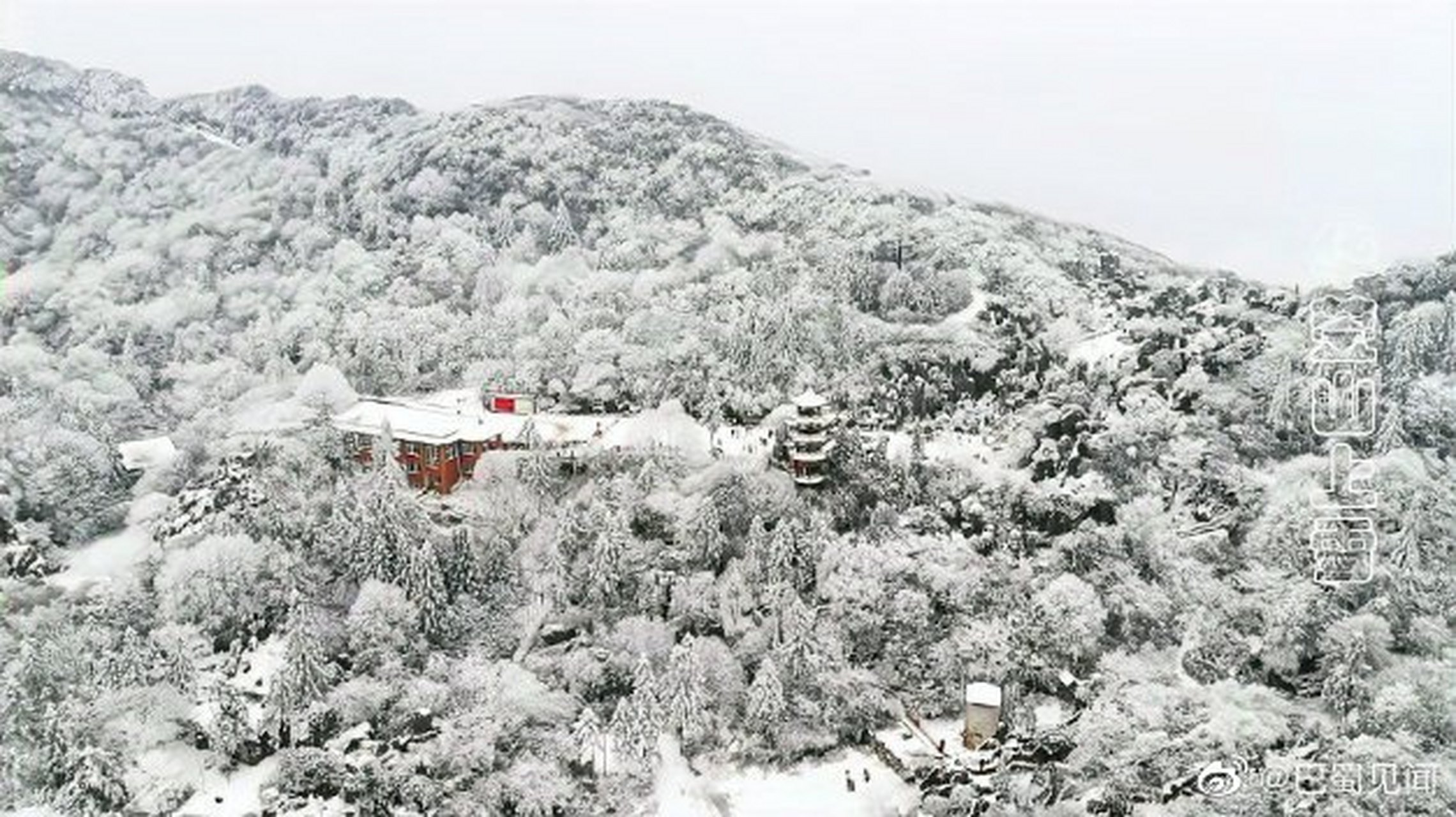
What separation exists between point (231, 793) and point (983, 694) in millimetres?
9459

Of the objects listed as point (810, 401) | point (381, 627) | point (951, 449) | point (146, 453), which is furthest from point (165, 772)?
point (951, 449)

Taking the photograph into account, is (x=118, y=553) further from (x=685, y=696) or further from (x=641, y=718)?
(x=685, y=696)

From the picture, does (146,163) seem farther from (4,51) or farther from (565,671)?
(565,671)

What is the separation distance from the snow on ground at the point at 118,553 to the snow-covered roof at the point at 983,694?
36.9 ft

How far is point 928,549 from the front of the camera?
16219 mm

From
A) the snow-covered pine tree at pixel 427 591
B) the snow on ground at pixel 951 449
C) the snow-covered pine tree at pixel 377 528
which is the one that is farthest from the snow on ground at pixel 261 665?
the snow on ground at pixel 951 449

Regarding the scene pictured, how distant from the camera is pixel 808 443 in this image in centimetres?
1681

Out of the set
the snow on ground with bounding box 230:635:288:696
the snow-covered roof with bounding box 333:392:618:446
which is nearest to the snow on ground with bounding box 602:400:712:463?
the snow-covered roof with bounding box 333:392:618:446

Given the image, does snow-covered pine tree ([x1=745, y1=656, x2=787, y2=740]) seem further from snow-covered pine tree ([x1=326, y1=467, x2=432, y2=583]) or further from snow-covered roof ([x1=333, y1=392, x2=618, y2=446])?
snow-covered pine tree ([x1=326, y1=467, x2=432, y2=583])

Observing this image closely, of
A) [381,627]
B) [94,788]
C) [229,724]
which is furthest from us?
[381,627]

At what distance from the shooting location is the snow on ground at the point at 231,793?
13336mm

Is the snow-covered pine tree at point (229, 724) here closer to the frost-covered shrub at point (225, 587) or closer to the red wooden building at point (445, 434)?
the frost-covered shrub at point (225, 587)

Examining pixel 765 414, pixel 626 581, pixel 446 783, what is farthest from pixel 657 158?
pixel 446 783

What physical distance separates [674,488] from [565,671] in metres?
3.24
